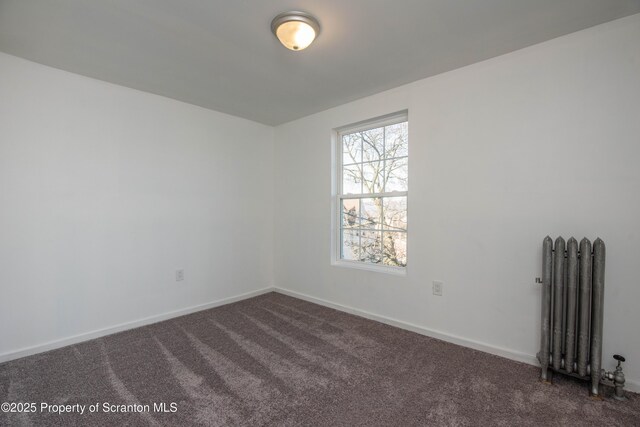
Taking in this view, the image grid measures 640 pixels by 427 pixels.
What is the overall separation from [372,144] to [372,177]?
372 mm

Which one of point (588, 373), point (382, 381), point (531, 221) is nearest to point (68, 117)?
point (382, 381)

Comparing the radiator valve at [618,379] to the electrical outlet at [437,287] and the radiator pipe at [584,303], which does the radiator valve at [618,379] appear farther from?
the electrical outlet at [437,287]

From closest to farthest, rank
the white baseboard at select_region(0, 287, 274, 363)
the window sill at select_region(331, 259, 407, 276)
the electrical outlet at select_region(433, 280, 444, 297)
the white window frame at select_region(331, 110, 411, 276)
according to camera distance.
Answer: the white baseboard at select_region(0, 287, 274, 363), the electrical outlet at select_region(433, 280, 444, 297), the window sill at select_region(331, 259, 407, 276), the white window frame at select_region(331, 110, 411, 276)

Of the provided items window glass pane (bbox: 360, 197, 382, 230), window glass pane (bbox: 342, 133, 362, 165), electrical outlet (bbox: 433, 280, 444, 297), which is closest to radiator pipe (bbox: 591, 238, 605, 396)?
electrical outlet (bbox: 433, 280, 444, 297)

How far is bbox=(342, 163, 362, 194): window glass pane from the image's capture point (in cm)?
336

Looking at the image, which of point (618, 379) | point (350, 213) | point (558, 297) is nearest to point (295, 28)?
point (350, 213)

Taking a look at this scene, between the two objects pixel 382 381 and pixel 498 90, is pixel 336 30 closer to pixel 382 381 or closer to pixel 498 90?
pixel 498 90

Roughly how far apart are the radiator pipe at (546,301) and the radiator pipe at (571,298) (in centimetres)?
10

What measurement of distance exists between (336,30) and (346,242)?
7.25 ft

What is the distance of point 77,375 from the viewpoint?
202 cm

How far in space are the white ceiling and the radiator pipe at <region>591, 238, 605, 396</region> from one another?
58.5 inches

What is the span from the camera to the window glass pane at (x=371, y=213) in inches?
125

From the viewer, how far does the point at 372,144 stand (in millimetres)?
3246

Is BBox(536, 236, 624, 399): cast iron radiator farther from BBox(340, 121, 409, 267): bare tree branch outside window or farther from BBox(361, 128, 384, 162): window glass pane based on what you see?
BBox(361, 128, 384, 162): window glass pane
